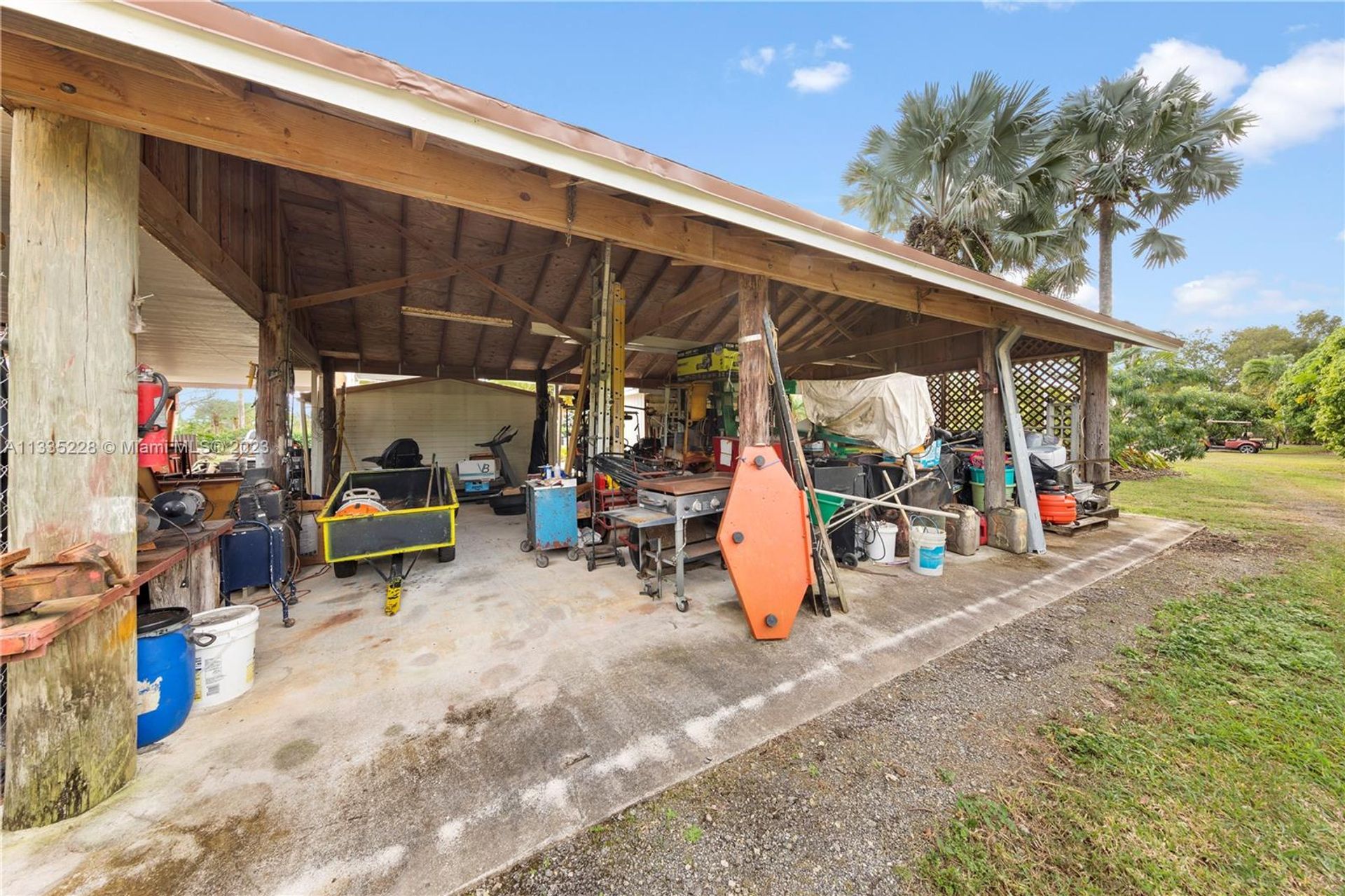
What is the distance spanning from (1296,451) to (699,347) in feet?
87.1

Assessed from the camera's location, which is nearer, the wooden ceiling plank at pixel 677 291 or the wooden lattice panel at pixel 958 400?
the wooden ceiling plank at pixel 677 291

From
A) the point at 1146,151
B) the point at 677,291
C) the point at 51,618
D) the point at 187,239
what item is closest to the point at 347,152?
the point at 187,239

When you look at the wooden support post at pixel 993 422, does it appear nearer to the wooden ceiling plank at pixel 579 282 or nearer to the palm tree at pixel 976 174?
the palm tree at pixel 976 174

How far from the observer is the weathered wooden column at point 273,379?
4.83 meters

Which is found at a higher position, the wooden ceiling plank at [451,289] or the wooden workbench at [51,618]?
the wooden ceiling plank at [451,289]

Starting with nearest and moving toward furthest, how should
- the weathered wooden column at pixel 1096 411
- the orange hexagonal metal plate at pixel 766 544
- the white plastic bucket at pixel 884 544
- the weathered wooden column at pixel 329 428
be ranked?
the orange hexagonal metal plate at pixel 766 544, the white plastic bucket at pixel 884 544, the weathered wooden column at pixel 1096 411, the weathered wooden column at pixel 329 428

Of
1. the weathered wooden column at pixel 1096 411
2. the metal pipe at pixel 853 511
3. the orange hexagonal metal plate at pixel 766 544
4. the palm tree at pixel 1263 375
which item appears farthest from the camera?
the palm tree at pixel 1263 375

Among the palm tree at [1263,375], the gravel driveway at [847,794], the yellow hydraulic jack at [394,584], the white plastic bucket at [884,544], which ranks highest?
the palm tree at [1263,375]

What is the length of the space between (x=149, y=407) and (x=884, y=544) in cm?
544

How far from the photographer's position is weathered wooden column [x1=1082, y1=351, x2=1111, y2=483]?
6.42 m

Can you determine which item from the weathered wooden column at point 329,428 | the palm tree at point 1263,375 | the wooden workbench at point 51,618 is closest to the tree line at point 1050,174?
the wooden workbench at point 51,618

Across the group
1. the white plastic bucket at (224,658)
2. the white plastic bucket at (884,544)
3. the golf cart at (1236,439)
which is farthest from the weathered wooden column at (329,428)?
the golf cart at (1236,439)

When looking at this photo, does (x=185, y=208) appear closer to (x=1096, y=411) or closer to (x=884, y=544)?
(x=884, y=544)

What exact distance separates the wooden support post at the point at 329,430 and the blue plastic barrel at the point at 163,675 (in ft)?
22.8
